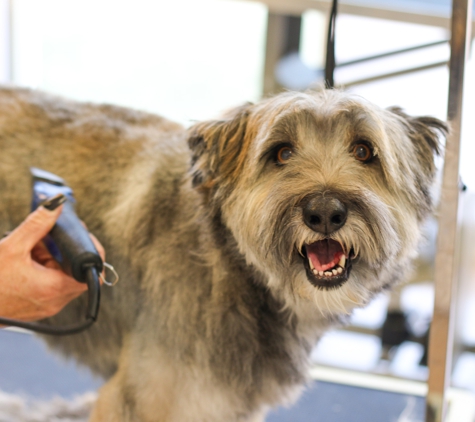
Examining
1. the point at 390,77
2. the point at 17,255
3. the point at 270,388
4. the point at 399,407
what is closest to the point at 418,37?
the point at 390,77

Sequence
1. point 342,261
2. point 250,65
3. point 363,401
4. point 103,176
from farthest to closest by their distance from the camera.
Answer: point 250,65 → point 363,401 → point 103,176 → point 342,261

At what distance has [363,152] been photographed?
1327 mm

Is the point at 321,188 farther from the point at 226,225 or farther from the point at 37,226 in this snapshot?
the point at 37,226

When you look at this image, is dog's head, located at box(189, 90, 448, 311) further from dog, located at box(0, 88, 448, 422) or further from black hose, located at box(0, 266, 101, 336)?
black hose, located at box(0, 266, 101, 336)

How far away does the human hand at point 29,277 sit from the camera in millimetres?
1364

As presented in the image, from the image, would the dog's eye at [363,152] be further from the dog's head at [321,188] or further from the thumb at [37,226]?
the thumb at [37,226]

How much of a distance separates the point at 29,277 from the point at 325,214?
70 cm

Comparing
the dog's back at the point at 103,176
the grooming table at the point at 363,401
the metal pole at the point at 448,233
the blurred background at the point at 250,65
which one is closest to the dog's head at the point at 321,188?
the metal pole at the point at 448,233

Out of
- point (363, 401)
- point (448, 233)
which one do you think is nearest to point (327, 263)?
point (448, 233)

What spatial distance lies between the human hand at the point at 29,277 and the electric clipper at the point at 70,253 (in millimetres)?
31

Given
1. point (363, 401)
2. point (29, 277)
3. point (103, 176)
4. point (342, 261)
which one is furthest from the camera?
point (363, 401)

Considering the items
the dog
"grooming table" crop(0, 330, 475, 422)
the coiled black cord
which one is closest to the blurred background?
"grooming table" crop(0, 330, 475, 422)

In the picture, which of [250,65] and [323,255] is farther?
[250,65]

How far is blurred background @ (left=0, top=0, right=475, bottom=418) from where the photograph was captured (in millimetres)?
2943
